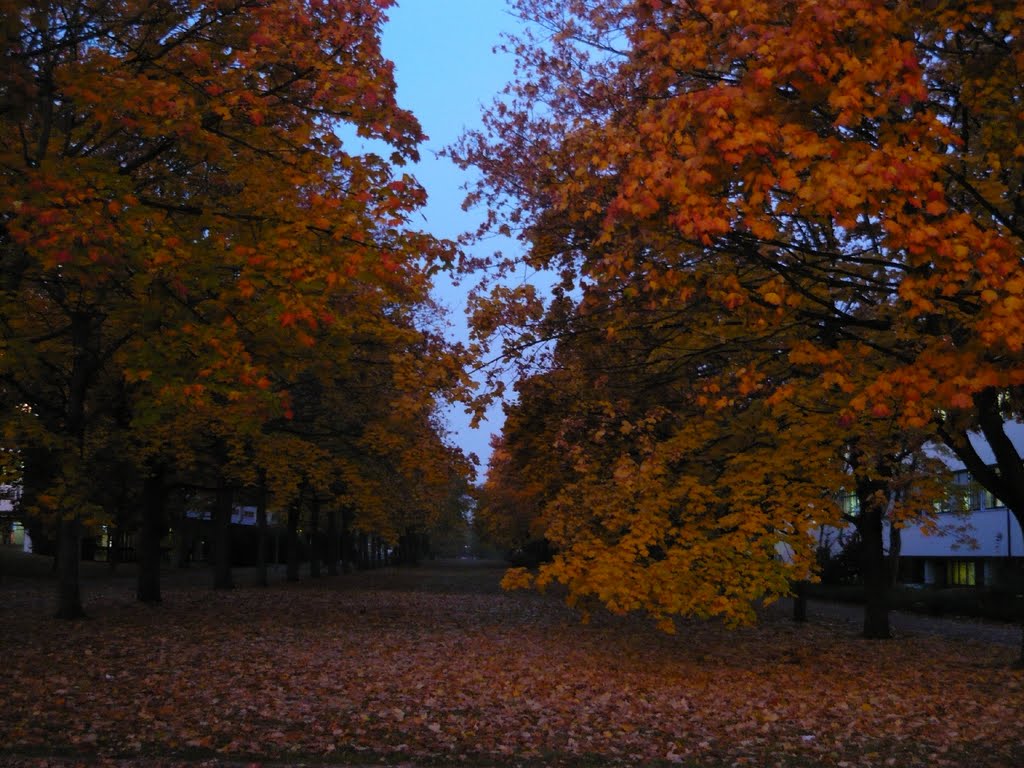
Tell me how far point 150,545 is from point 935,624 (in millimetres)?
22153

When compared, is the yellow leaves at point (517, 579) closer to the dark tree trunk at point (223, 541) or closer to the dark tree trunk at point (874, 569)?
the dark tree trunk at point (874, 569)

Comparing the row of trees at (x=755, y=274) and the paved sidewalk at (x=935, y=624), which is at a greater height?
the row of trees at (x=755, y=274)

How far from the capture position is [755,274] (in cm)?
1205

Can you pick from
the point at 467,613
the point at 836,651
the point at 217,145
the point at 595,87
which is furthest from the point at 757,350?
the point at 467,613

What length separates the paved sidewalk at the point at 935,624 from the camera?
23.7 meters

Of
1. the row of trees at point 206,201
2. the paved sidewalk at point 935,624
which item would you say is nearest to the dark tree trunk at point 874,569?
the paved sidewalk at point 935,624

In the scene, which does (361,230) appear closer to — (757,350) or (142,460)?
(757,350)

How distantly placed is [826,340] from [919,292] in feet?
8.99

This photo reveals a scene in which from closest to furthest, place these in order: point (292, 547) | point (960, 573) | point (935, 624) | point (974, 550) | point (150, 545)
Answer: point (150, 545) → point (935, 624) → point (974, 550) → point (292, 547) → point (960, 573)

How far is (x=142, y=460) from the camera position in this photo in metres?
22.9

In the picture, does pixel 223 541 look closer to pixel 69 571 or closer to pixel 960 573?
pixel 69 571

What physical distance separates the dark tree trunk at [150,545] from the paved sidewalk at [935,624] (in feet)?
59.9

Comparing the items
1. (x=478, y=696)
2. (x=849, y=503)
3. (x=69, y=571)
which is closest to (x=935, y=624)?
(x=849, y=503)

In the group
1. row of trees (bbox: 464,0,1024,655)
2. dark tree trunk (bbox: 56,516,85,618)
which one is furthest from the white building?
dark tree trunk (bbox: 56,516,85,618)
